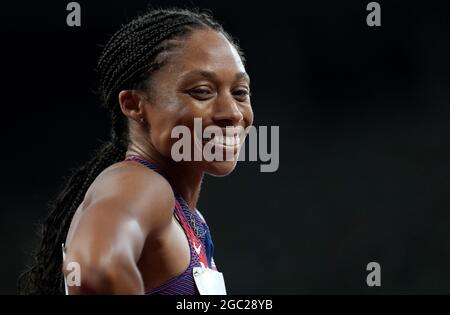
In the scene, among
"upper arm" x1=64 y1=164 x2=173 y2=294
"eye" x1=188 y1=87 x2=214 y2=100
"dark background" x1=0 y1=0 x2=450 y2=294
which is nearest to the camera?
"upper arm" x1=64 y1=164 x2=173 y2=294

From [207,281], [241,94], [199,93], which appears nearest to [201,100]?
[199,93]

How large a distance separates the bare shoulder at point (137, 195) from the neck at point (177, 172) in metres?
0.18

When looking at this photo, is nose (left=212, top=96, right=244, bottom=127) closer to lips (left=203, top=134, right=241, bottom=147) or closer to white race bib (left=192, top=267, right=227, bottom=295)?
lips (left=203, top=134, right=241, bottom=147)

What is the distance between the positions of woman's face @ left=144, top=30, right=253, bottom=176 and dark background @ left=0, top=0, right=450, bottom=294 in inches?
91.5

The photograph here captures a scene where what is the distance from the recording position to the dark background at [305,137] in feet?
13.0

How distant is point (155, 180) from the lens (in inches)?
54.6

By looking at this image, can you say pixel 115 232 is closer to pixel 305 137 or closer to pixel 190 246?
pixel 190 246

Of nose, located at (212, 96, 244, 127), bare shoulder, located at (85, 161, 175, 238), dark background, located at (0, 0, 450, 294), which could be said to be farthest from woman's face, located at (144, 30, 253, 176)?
dark background, located at (0, 0, 450, 294)

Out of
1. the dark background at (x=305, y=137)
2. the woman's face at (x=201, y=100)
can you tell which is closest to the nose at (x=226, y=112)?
the woman's face at (x=201, y=100)

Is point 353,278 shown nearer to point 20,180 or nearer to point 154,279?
point 20,180

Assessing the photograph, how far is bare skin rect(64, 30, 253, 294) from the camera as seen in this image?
46.1 inches

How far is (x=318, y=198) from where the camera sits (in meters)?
4.11

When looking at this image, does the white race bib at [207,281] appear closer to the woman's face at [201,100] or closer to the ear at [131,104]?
the woman's face at [201,100]

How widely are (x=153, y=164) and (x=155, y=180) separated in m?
0.24
